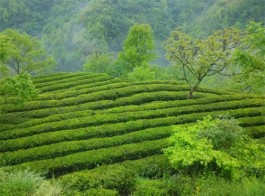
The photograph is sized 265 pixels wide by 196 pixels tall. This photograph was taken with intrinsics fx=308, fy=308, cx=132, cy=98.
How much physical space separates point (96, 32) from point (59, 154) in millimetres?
83189

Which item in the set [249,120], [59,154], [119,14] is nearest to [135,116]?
[59,154]

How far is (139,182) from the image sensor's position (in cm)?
1598

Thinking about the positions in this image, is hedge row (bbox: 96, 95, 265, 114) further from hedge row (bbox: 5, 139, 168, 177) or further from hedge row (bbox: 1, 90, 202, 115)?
hedge row (bbox: 5, 139, 168, 177)

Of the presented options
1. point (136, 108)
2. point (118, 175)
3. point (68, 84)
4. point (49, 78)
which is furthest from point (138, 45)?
point (118, 175)

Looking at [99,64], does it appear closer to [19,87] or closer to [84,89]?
[84,89]

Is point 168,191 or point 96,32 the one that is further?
point 96,32

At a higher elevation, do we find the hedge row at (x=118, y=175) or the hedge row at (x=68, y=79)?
the hedge row at (x=68, y=79)

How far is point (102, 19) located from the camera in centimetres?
10275

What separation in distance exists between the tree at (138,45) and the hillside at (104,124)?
48.1 feet

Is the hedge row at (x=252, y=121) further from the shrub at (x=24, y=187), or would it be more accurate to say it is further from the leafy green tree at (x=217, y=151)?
the shrub at (x=24, y=187)

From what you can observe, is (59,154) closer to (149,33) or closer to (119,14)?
(149,33)

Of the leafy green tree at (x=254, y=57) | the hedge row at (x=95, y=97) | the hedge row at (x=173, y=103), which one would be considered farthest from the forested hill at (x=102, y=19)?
the leafy green tree at (x=254, y=57)

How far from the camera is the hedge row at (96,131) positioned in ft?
72.3

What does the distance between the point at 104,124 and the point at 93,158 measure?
5132mm
